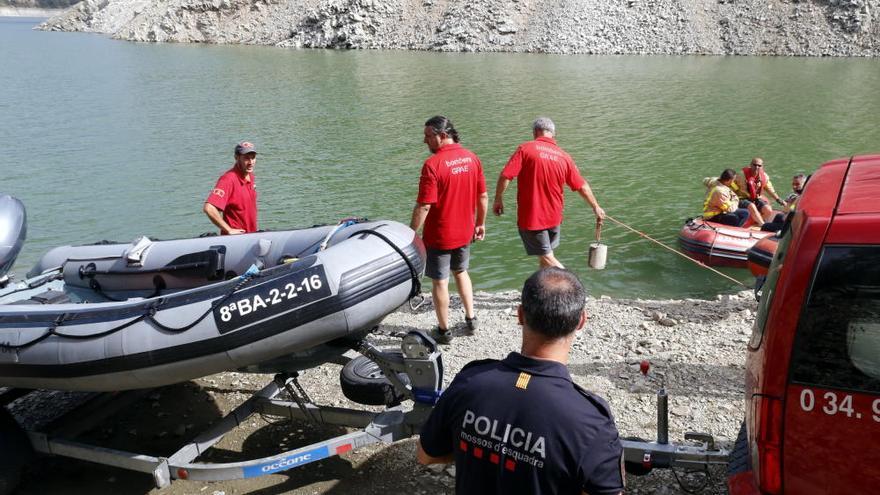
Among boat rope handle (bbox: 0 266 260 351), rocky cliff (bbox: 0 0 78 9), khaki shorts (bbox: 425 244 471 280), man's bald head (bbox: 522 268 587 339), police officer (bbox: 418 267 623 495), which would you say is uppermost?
rocky cliff (bbox: 0 0 78 9)

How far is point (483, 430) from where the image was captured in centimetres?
211

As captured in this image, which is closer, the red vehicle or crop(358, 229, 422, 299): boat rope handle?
the red vehicle

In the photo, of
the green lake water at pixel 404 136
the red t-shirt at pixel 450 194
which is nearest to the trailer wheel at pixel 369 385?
the red t-shirt at pixel 450 194

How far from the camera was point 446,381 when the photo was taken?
539 cm

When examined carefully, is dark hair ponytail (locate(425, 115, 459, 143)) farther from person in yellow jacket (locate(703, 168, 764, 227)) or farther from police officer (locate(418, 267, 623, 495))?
person in yellow jacket (locate(703, 168, 764, 227))

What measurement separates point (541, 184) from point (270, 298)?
129 inches

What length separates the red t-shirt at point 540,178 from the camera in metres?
6.48

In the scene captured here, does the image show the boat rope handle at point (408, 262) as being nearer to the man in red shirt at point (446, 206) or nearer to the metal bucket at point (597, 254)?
the man in red shirt at point (446, 206)

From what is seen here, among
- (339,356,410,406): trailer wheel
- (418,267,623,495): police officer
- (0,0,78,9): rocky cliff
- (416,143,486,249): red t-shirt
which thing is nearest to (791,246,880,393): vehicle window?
(418,267,623,495): police officer

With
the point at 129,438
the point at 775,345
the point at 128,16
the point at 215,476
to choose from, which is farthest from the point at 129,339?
the point at 128,16

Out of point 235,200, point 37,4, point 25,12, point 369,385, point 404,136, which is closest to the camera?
point 369,385

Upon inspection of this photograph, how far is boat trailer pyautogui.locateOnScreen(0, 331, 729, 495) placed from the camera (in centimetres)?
358

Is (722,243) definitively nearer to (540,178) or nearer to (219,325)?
(540,178)

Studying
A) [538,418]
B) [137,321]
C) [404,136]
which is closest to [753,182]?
[137,321]
